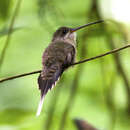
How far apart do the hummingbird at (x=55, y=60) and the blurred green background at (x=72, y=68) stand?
0.07m

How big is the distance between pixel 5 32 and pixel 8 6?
245mm

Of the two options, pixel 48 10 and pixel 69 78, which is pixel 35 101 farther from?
pixel 48 10

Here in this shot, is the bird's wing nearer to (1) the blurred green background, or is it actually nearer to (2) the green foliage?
(1) the blurred green background

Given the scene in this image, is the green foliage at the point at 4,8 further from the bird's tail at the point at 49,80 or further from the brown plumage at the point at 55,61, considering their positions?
the bird's tail at the point at 49,80

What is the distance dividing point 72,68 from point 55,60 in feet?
1.13

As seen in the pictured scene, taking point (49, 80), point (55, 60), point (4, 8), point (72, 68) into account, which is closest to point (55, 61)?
point (55, 60)

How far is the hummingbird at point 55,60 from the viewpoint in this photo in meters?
1.50

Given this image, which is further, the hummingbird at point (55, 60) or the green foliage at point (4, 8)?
the green foliage at point (4, 8)

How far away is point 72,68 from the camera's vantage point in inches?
77.8

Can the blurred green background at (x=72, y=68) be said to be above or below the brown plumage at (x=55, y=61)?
below

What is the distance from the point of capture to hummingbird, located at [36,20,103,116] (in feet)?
4.92

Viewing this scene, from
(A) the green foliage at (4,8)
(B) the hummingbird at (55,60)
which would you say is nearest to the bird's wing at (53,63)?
→ (B) the hummingbird at (55,60)

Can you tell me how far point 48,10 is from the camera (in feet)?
6.32

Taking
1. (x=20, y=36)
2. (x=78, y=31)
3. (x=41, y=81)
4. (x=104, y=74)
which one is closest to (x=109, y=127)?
(x=104, y=74)
